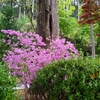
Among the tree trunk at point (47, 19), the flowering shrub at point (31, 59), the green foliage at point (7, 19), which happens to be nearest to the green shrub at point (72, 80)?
the flowering shrub at point (31, 59)

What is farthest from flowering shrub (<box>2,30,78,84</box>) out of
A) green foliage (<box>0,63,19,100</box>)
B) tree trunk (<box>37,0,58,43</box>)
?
tree trunk (<box>37,0,58,43</box>)

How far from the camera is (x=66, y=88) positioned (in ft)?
8.25

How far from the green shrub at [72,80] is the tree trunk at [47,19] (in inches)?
83.3

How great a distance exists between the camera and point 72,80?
8.34 ft

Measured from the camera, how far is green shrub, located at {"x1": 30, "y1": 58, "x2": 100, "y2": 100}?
8.13 ft

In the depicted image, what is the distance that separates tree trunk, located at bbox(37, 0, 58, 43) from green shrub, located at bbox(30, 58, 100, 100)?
2.12m

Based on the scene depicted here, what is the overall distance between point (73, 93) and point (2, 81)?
2.82ft

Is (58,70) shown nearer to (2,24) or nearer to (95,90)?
(95,90)

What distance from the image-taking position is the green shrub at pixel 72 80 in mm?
2477

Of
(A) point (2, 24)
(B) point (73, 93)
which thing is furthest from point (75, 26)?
(B) point (73, 93)

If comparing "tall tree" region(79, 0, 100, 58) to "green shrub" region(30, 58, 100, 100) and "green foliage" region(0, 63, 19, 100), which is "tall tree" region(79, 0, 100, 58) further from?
"green foliage" region(0, 63, 19, 100)

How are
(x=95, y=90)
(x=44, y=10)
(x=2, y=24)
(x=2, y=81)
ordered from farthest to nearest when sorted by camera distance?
(x=2, y=24) < (x=44, y=10) < (x=95, y=90) < (x=2, y=81)

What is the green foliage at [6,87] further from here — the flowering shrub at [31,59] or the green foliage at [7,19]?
the green foliage at [7,19]

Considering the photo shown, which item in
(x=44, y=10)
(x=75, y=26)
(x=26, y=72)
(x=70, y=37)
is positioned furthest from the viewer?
(x=70, y=37)
